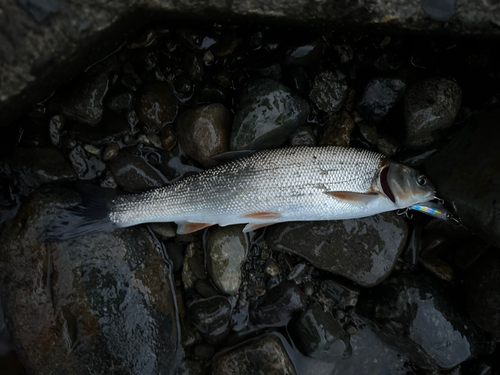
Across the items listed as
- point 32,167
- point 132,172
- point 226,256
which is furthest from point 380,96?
point 32,167

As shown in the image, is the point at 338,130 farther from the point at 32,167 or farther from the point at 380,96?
the point at 32,167

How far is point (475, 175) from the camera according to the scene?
8.93 feet

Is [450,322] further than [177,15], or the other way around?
[450,322]

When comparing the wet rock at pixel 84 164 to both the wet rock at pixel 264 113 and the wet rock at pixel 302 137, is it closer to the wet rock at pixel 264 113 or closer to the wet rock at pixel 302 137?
the wet rock at pixel 264 113

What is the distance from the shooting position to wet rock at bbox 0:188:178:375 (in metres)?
2.70

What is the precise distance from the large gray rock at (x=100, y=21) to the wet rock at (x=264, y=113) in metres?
0.61

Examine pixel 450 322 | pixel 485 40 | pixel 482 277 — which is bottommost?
pixel 450 322

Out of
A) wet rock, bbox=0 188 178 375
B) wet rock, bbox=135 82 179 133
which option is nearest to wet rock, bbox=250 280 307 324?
wet rock, bbox=0 188 178 375

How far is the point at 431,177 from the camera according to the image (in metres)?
3.04

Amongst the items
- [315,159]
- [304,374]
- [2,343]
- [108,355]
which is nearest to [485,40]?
[315,159]

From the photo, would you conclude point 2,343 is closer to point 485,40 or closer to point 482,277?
point 482,277

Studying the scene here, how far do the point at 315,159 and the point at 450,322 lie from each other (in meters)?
A: 2.02

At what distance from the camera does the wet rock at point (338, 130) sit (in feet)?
10.0

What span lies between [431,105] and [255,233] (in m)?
2.03
